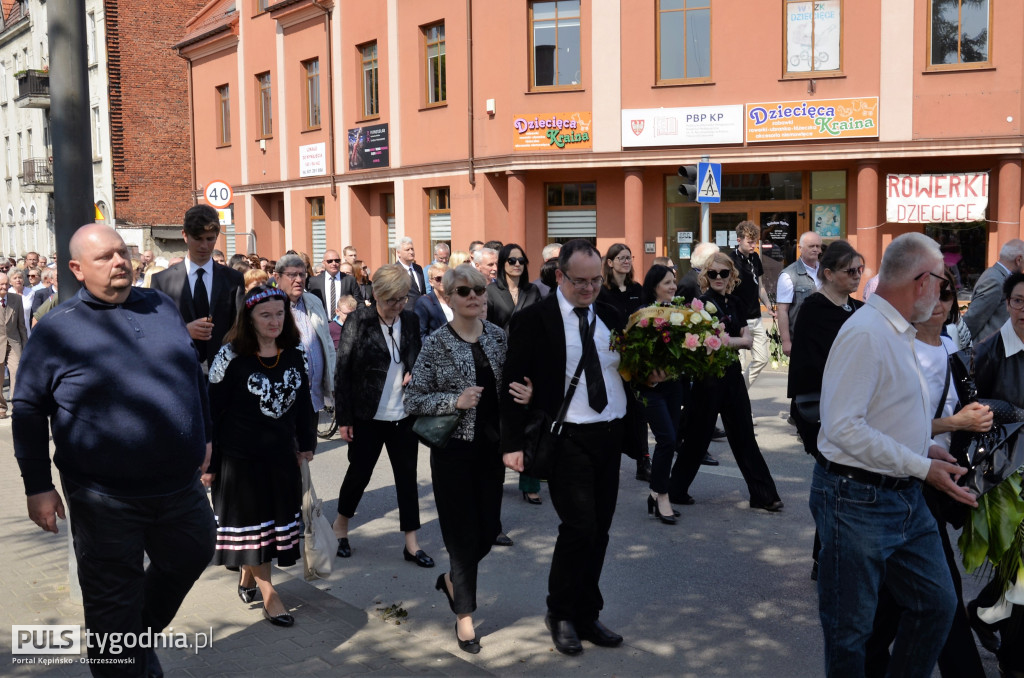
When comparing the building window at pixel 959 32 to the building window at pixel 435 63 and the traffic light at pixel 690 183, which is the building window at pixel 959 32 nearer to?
the traffic light at pixel 690 183

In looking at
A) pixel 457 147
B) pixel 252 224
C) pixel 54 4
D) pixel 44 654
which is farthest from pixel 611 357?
pixel 252 224

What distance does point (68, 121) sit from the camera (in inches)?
227

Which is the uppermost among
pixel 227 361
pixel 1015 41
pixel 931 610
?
pixel 1015 41

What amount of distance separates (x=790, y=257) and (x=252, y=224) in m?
17.9

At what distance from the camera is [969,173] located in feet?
66.0

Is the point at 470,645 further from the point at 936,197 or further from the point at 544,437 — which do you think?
the point at 936,197

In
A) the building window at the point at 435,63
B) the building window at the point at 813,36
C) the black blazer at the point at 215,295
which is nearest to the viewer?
the black blazer at the point at 215,295

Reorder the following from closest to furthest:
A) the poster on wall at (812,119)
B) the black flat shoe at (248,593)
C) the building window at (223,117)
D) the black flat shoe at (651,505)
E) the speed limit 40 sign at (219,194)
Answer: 1. the black flat shoe at (248,593)
2. the black flat shoe at (651,505)
3. the poster on wall at (812,119)
4. the speed limit 40 sign at (219,194)
5. the building window at (223,117)

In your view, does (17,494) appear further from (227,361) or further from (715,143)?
(715,143)

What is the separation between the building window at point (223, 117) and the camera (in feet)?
112

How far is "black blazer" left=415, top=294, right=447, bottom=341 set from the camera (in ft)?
27.7

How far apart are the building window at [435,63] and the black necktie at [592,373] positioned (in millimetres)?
19696

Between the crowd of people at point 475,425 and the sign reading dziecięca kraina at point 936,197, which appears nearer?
the crowd of people at point 475,425

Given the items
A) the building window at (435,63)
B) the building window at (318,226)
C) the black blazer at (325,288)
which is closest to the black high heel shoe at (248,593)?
the black blazer at (325,288)
